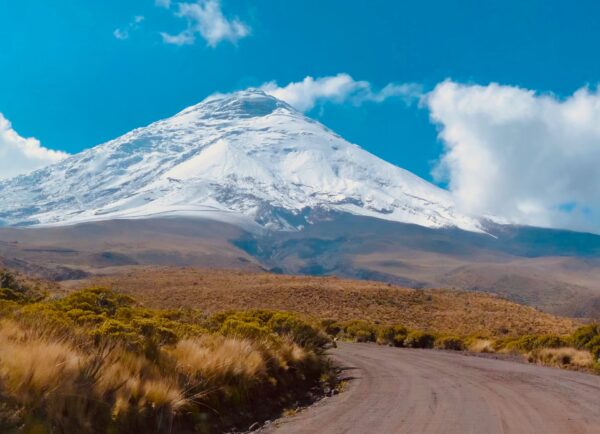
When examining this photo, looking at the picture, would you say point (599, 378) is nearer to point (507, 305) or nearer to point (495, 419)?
point (495, 419)

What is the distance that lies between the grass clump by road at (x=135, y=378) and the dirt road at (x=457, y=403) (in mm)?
1162

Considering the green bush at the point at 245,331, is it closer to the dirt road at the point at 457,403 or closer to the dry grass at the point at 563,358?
the dirt road at the point at 457,403

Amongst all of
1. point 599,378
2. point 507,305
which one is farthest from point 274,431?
point 507,305

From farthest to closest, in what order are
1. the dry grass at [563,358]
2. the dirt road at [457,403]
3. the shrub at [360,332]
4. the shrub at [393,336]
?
1. the shrub at [360,332]
2. the shrub at [393,336]
3. the dry grass at [563,358]
4. the dirt road at [457,403]

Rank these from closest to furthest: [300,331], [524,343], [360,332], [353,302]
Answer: [300,331] → [524,343] → [360,332] → [353,302]

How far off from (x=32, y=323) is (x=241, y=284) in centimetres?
6358

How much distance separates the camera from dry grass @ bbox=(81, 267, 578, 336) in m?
52.6

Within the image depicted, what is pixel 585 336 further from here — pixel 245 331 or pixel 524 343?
pixel 245 331

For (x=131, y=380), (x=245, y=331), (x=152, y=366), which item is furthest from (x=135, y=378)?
(x=245, y=331)

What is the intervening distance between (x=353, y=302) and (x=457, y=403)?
49.7 m

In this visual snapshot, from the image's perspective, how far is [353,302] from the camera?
61.7m

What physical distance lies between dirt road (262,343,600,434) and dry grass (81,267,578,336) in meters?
31.1

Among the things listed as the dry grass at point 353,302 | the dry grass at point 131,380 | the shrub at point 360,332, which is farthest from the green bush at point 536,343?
the dry grass at point 353,302

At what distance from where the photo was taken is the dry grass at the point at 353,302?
52.6 m
